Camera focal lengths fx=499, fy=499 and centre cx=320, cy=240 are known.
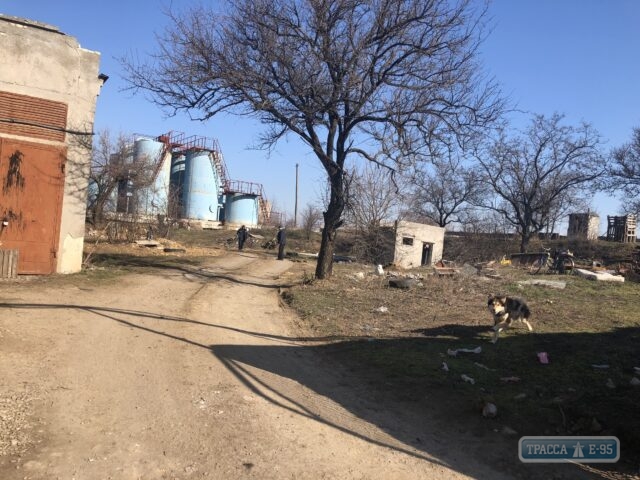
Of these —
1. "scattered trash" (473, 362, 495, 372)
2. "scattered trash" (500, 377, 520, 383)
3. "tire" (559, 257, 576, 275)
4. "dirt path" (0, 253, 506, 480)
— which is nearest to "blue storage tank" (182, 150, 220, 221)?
"tire" (559, 257, 576, 275)

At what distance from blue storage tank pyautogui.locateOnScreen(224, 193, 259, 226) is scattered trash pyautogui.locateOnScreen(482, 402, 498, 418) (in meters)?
47.5

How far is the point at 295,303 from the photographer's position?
505 inches

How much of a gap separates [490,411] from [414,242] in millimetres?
27022

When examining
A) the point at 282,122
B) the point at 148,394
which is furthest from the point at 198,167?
the point at 148,394

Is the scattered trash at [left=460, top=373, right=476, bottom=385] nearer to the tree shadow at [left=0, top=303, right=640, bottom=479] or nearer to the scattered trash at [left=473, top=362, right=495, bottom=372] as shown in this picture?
the tree shadow at [left=0, top=303, right=640, bottom=479]

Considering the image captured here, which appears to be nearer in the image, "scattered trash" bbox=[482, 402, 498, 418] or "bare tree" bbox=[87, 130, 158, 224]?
"scattered trash" bbox=[482, 402, 498, 418]

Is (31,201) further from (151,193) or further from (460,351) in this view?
(151,193)

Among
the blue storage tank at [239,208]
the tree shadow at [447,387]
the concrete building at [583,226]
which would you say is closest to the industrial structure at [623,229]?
the concrete building at [583,226]

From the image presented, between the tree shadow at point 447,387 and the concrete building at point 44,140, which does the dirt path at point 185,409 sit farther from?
the concrete building at point 44,140

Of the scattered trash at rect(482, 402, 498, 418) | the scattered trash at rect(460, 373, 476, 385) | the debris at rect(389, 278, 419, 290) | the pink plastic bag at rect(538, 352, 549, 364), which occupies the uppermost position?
the debris at rect(389, 278, 419, 290)

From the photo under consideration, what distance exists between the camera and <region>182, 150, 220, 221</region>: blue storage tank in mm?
48844

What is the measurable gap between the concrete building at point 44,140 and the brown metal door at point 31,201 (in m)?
0.02

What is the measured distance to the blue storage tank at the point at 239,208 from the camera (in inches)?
2058

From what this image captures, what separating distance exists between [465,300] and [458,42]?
7415 millimetres
